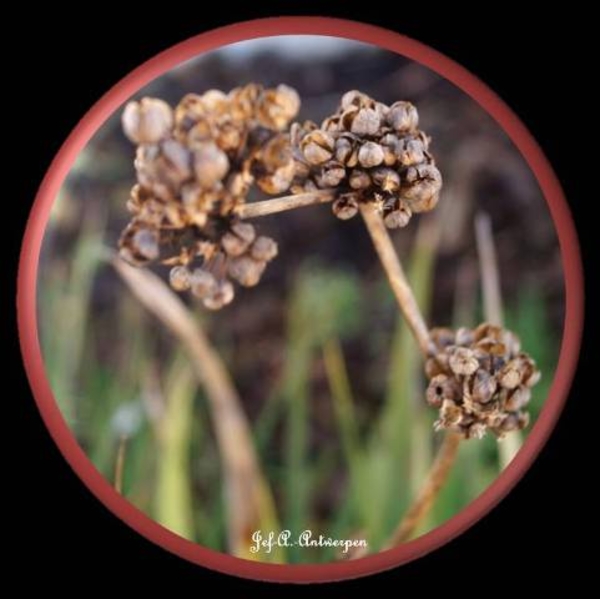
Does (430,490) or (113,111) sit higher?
(113,111)

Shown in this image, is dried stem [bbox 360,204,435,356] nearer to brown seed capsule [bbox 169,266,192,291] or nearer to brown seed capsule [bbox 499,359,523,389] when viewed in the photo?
brown seed capsule [bbox 499,359,523,389]

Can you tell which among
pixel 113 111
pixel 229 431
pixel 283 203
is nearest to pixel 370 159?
pixel 283 203

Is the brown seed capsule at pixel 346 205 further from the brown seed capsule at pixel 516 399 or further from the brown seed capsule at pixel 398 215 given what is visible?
the brown seed capsule at pixel 516 399

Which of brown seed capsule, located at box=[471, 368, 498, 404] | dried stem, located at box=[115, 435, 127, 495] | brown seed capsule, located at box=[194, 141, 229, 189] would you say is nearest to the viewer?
brown seed capsule, located at box=[194, 141, 229, 189]

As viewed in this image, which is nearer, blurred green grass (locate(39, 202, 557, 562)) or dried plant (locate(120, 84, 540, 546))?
dried plant (locate(120, 84, 540, 546))

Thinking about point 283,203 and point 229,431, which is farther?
point 229,431

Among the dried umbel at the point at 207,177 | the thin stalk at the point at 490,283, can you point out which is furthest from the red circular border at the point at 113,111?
the dried umbel at the point at 207,177

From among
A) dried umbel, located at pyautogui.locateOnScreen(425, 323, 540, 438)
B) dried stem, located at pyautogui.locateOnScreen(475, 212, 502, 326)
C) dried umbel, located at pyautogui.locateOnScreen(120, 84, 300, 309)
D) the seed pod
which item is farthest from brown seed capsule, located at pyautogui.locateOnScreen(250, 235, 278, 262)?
dried stem, located at pyautogui.locateOnScreen(475, 212, 502, 326)

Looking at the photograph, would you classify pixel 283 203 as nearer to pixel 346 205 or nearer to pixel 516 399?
pixel 346 205
